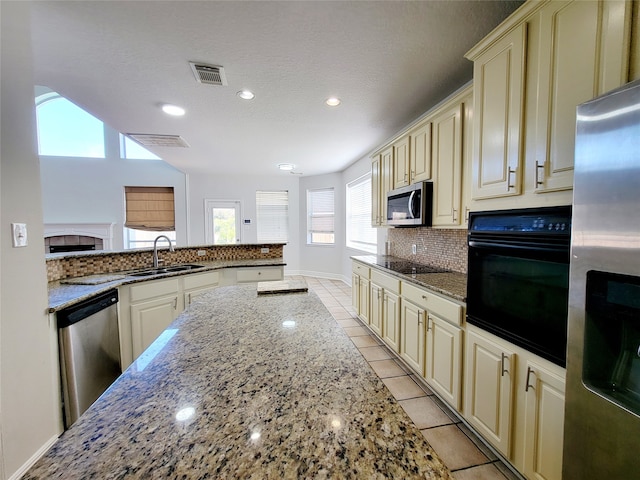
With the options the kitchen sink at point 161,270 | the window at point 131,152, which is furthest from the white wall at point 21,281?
the window at point 131,152

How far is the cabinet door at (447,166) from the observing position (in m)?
2.00

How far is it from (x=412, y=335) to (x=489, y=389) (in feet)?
2.53

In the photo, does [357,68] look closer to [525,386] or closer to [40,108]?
[525,386]

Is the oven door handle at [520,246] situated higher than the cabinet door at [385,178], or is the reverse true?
the cabinet door at [385,178]

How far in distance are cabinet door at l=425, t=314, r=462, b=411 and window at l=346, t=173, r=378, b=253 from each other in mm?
2652

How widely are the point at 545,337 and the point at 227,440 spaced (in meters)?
1.34

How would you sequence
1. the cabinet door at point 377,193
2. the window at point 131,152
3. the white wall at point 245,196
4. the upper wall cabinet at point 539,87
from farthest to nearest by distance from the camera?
the white wall at point 245,196
the window at point 131,152
the cabinet door at point 377,193
the upper wall cabinet at point 539,87

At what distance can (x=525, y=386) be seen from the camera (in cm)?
125

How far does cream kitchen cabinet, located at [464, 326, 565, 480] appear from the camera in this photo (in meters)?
1.14

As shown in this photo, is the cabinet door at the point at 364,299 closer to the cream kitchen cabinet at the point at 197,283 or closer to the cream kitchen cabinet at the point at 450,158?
the cream kitchen cabinet at the point at 450,158

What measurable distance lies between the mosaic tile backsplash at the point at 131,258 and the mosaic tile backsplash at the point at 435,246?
66.7 inches

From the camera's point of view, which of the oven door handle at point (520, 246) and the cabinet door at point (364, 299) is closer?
the oven door handle at point (520, 246)

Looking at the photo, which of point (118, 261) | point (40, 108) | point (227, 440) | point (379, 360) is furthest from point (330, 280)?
point (40, 108)

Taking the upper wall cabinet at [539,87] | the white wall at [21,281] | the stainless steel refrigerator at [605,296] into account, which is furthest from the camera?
the white wall at [21,281]
